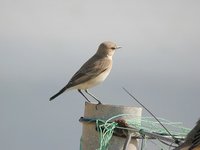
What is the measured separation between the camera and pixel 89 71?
1168 centimetres

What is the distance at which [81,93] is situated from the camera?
1156cm

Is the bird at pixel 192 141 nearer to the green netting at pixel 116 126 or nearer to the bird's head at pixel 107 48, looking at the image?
the green netting at pixel 116 126

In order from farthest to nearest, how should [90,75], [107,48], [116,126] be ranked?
[107,48]
[90,75]
[116,126]

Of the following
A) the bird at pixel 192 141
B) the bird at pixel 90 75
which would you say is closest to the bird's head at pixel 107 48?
the bird at pixel 90 75

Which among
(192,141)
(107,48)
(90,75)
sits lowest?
(192,141)

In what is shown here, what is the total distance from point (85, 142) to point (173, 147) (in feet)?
2.81

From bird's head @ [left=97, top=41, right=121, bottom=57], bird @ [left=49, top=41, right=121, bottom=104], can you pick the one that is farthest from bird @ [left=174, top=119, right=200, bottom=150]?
bird's head @ [left=97, top=41, right=121, bottom=57]

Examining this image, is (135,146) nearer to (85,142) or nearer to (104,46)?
(85,142)

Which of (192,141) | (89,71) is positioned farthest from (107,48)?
(192,141)

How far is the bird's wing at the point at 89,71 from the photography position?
1152 cm

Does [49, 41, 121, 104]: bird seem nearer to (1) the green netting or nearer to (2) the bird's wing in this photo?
(2) the bird's wing

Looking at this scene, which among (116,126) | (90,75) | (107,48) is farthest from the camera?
(107,48)

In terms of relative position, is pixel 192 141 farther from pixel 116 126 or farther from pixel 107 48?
pixel 107 48

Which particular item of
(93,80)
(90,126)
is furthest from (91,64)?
(90,126)
